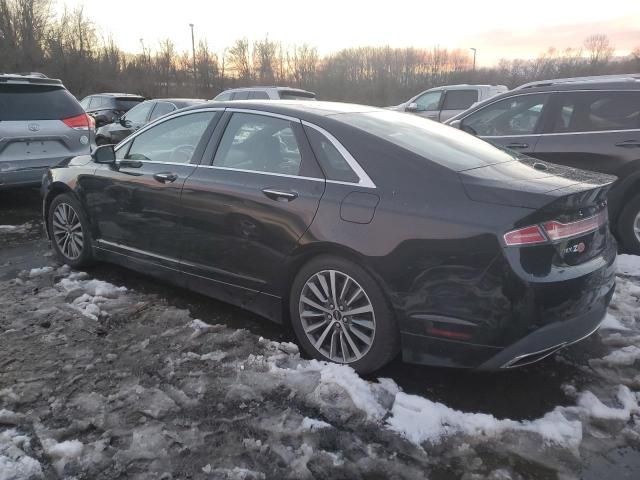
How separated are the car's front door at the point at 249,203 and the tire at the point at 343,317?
0.24 meters

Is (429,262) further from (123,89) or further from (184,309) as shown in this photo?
(123,89)

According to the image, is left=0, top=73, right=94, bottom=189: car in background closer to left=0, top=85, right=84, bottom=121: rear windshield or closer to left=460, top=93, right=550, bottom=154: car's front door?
left=0, top=85, right=84, bottom=121: rear windshield

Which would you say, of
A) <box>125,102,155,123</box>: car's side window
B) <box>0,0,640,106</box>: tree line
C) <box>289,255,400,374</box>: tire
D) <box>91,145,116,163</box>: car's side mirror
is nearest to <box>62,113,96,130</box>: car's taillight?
<box>91,145,116,163</box>: car's side mirror

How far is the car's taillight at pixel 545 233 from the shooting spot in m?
2.59

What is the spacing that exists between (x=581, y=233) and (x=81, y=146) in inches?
268

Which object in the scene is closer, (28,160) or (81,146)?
(28,160)

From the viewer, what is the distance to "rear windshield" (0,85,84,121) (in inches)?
271

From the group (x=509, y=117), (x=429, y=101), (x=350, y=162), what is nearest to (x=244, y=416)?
(x=350, y=162)

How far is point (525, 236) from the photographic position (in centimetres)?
260

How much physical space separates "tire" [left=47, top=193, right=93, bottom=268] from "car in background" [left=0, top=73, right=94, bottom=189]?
2112 millimetres

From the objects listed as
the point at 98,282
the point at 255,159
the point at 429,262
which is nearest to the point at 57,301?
the point at 98,282

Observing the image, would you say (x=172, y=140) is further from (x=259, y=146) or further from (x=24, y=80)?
(x=24, y=80)

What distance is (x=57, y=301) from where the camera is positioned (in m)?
4.24

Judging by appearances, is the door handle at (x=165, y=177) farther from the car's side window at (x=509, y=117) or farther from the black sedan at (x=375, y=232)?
Result: the car's side window at (x=509, y=117)
